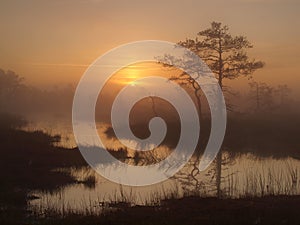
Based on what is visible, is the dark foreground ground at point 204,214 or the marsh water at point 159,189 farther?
the marsh water at point 159,189

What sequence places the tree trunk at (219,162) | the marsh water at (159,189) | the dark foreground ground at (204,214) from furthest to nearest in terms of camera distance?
the tree trunk at (219,162) → the marsh water at (159,189) → the dark foreground ground at (204,214)

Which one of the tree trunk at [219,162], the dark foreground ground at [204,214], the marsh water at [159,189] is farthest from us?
the tree trunk at [219,162]

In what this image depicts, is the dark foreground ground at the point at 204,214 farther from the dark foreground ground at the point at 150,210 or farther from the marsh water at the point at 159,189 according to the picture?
the marsh water at the point at 159,189

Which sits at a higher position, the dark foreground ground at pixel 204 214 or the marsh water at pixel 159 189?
the marsh water at pixel 159 189

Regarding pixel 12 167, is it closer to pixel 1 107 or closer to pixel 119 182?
pixel 119 182

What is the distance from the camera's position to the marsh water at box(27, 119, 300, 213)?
15961 millimetres

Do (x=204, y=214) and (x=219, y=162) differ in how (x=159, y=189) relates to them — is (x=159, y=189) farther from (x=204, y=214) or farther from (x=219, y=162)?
(x=219, y=162)

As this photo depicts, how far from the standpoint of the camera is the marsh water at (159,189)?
15961 millimetres

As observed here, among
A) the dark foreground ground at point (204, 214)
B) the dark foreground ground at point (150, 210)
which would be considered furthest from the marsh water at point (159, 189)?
the dark foreground ground at point (204, 214)

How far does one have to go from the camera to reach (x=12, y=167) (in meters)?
22.5

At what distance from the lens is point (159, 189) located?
1870 centimetres

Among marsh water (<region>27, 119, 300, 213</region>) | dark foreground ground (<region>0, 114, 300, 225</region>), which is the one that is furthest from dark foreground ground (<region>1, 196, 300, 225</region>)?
marsh water (<region>27, 119, 300, 213</region>)

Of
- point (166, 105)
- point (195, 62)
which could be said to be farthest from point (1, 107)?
point (195, 62)

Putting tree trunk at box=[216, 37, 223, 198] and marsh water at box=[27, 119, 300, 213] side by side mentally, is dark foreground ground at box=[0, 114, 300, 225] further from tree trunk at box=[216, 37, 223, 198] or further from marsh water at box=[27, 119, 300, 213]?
tree trunk at box=[216, 37, 223, 198]
